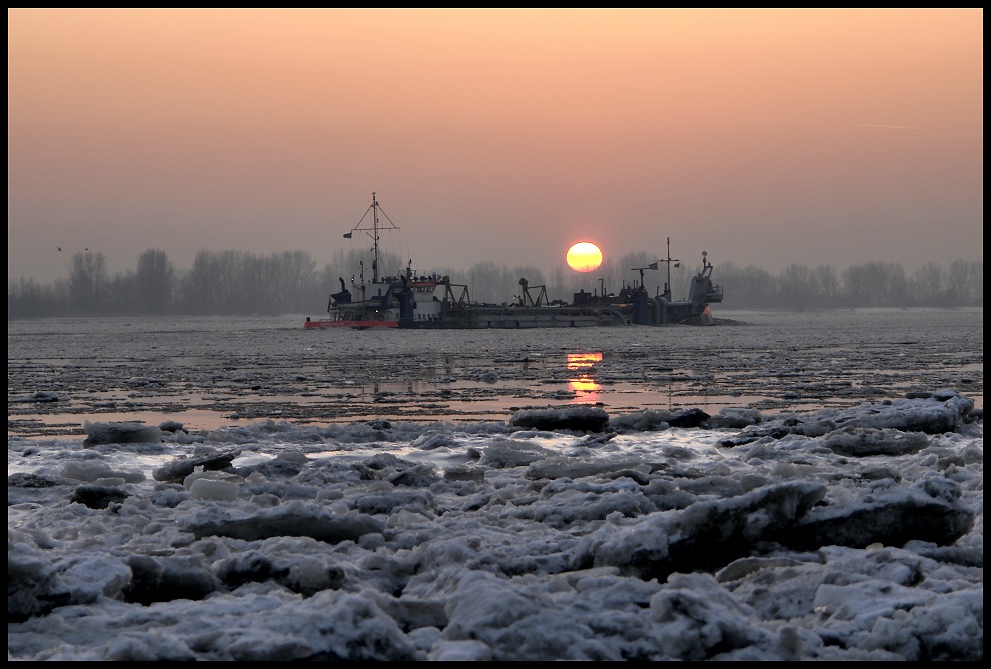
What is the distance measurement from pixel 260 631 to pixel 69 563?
108 cm

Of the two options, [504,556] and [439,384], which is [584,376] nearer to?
[439,384]

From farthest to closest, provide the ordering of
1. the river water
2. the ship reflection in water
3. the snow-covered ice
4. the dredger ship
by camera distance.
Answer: the dredger ship
the ship reflection in water
the river water
the snow-covered ice

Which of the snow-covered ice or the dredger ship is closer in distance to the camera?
the snow-covered ice

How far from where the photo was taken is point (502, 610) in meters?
2.65

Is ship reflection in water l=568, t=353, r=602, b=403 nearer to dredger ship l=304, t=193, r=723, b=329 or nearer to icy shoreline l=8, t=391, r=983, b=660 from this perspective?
icy shoreline l=8, t=391, r=983, b=660

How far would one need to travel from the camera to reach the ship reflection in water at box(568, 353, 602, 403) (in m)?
11.3

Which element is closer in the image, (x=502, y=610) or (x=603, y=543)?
(x=502, y=610)

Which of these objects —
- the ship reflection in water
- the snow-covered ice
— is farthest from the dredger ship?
the snow-covered ice

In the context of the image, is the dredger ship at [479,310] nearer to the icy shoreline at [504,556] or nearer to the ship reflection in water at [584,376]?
the ship reflection in water at [584,376]

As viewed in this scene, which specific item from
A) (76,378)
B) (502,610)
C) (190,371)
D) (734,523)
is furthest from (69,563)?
(190,371)

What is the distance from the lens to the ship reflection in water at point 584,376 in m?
11.3

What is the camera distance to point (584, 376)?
47.6 ft

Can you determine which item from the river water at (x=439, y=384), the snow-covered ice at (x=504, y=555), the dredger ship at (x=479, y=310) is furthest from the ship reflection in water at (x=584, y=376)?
the dredger ship at (x=479, y=310)

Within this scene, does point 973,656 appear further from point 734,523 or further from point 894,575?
point 734,523
